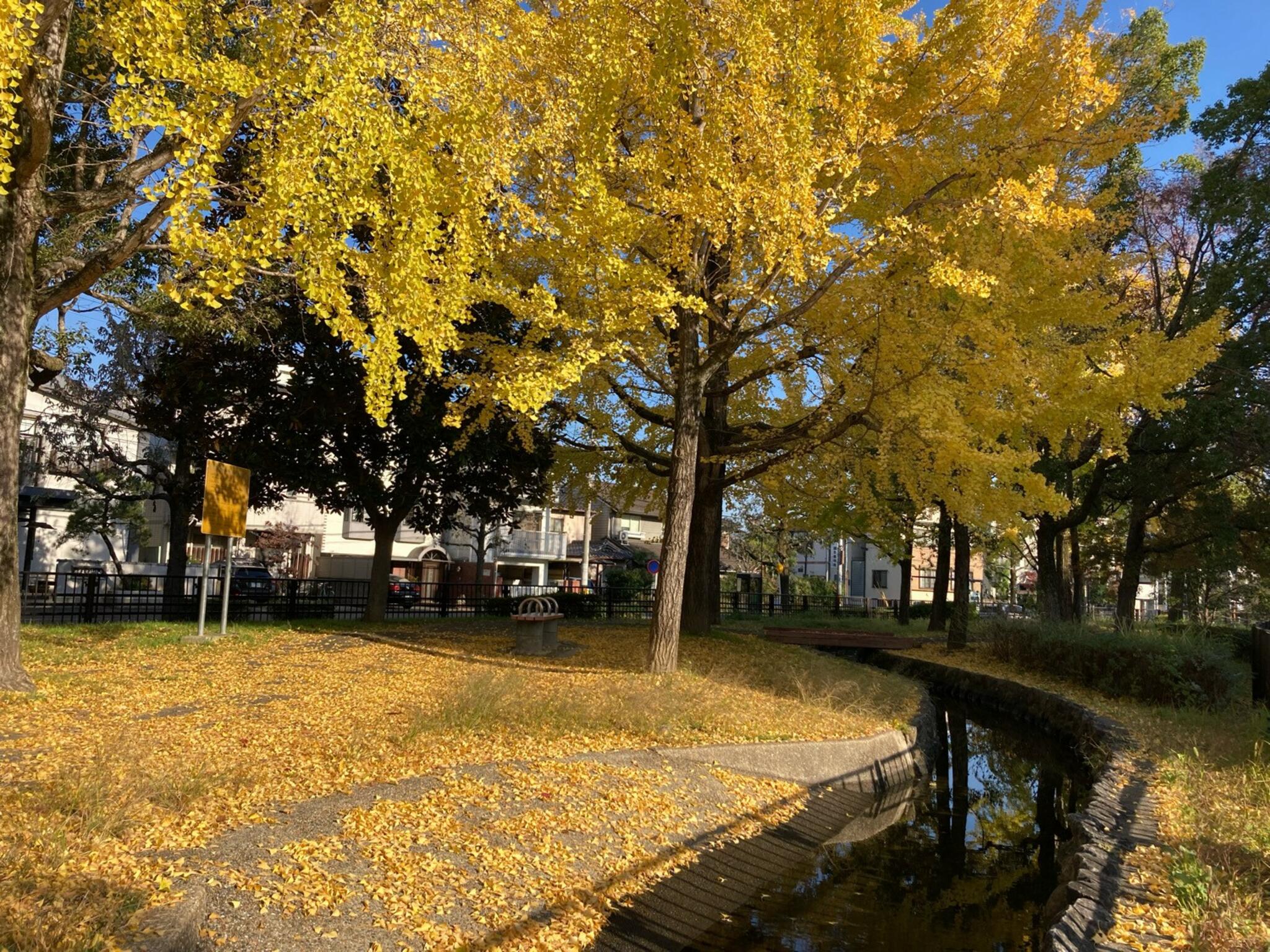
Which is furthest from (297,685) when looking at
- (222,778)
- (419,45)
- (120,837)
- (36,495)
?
(36,495)

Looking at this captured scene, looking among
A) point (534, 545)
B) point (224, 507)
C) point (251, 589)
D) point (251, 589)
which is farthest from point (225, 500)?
point (534, 545)

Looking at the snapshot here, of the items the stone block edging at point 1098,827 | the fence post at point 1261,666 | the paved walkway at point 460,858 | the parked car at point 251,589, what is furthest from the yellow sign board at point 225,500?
the fence post at point 1261,666

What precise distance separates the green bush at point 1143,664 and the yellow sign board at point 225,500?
14.0 m

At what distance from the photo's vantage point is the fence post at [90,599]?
1669 cm

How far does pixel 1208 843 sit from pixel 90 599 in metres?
18.1

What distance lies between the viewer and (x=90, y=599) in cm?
1672

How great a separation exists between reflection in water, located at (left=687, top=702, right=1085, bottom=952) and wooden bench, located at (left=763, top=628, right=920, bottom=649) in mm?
8400

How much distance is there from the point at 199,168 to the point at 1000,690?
1432 cm

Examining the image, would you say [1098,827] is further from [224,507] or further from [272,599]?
[272,599]

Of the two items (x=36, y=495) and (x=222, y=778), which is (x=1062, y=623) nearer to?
(x=222, y=778)

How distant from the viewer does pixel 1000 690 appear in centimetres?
1520

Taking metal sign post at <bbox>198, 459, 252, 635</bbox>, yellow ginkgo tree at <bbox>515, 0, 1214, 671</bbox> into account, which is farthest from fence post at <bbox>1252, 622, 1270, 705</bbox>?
metal sign post at <bbox>198, 459, 252, 635</bbox>

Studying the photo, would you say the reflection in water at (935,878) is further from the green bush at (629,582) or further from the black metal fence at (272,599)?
the green bush at (629,582)

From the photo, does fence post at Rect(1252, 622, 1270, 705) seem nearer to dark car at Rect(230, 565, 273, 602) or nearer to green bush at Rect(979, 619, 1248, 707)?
green bush at Rect(979, 619, 1248, 707)
